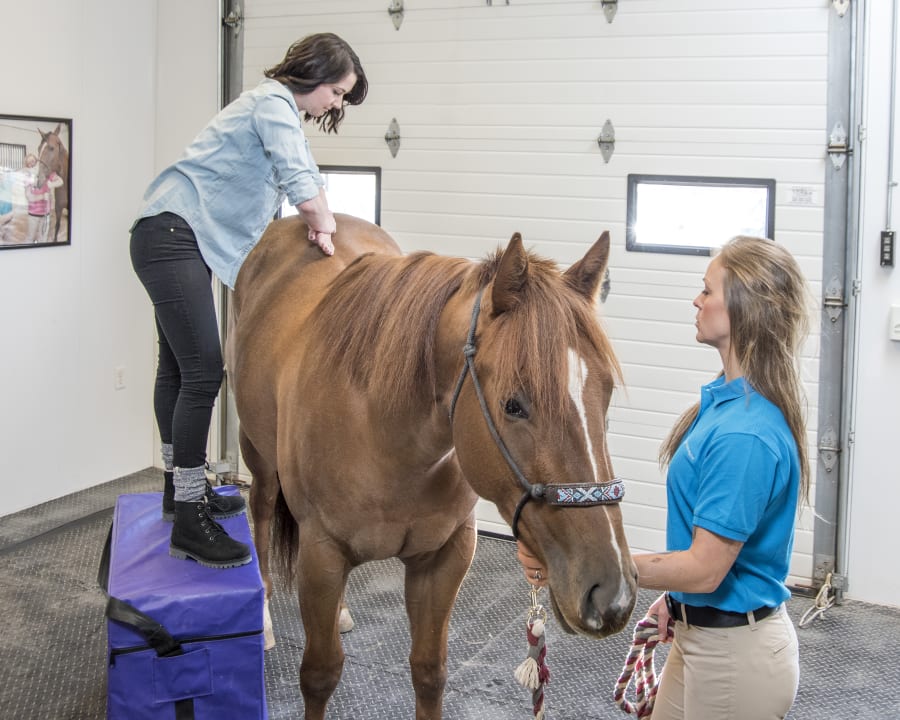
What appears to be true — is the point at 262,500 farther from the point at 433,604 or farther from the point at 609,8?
the point at 609,8

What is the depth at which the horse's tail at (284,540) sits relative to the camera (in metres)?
2.62

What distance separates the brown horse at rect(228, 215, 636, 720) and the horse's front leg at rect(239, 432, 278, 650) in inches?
12.0

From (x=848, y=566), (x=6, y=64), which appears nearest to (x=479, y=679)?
(x=848, y=566)

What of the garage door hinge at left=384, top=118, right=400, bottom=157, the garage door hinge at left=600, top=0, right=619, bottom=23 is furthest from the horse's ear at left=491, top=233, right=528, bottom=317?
Answer: the garage door hinge at left=384, top=118, right=400, bottom=157

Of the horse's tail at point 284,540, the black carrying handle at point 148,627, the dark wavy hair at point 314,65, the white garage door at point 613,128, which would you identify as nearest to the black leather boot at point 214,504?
the horse's tail at point 284,540

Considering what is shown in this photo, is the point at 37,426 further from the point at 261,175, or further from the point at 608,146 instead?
the point at 608,146

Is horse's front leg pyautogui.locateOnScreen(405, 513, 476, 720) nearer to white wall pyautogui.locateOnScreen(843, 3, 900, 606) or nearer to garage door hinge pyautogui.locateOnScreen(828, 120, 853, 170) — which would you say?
white wall pyautogui.locateOnScreen(843, 3, 900, 606)

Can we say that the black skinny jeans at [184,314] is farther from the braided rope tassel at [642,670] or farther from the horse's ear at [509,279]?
the braided rope tassel at [642,670]

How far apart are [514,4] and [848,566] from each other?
8.69ft

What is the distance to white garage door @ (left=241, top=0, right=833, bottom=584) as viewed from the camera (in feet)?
11.3

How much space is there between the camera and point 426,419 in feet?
5.58

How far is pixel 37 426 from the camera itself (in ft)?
13.5

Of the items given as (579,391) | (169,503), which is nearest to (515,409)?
(579,391)

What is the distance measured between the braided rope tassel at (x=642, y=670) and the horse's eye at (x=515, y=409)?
640 millimetres
